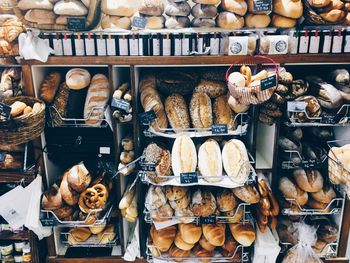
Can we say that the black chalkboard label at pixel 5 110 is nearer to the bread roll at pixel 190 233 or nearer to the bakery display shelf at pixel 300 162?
the bread roll at pixel 190 233

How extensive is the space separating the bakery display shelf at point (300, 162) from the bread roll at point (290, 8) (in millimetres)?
720

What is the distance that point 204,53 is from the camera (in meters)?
1.97

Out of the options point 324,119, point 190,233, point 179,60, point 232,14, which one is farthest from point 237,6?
point 190,233

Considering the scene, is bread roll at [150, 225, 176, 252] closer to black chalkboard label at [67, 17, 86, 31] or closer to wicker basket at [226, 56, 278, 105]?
wicker basket at [226, 56, 278, 105]

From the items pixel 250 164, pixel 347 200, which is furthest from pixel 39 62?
pixel 347 200

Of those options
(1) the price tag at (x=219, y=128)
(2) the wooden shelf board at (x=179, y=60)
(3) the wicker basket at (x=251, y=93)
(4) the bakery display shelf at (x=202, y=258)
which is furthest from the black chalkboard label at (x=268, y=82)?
(4) the bakery display shelf at (x=202, y=258)

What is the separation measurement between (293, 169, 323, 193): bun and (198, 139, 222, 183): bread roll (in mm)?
492

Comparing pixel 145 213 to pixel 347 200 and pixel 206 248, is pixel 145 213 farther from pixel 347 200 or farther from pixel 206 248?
pixel 347 200

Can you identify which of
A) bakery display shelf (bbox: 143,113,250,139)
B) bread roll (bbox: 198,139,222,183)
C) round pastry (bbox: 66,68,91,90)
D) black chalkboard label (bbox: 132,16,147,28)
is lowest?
bread roll (bbox: 198,139,222,183)

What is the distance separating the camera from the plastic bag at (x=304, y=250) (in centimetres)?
221

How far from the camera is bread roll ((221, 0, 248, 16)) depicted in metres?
1.98

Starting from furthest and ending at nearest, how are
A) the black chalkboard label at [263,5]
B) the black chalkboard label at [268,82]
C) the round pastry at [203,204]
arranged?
1. the round pastry at [203,204]
2. the black chalkboard label at [263,5]
3. the black chalkboard label at [268,82]

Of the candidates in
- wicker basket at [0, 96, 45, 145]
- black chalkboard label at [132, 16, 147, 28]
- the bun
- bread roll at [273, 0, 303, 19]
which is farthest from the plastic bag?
wicker basket at [0, 96, 45, 145]

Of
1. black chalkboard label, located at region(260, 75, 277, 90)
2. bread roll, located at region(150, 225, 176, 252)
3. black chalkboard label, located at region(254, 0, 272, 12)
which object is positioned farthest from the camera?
bread roll, located at region(150, 225, 176, 252)
